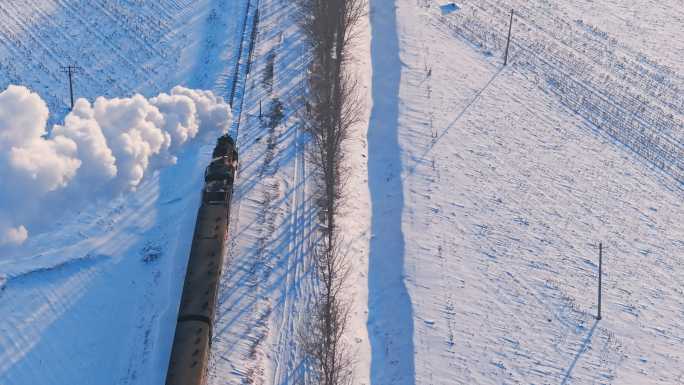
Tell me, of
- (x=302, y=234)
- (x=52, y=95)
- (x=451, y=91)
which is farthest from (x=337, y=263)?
(x=52, y=95)

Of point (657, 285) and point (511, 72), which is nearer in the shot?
point (657, 285)

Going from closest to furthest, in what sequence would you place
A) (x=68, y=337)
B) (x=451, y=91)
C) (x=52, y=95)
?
(x=68, y=337) → (x=52, y=95) → (x=451, y=91)

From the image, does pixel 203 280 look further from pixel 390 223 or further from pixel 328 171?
pixel 390 223

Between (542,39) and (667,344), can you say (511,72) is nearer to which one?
(542,39)

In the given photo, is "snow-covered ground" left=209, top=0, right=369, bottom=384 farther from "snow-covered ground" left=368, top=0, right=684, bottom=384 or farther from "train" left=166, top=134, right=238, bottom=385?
"train" left=166, top=134, right=238, bottom=385

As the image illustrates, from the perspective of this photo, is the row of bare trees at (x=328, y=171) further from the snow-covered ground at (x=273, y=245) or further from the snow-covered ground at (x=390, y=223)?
the snow-covered ground at (x=390, y=223)

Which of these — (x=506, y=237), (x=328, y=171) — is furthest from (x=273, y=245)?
(x=506, y=237)
